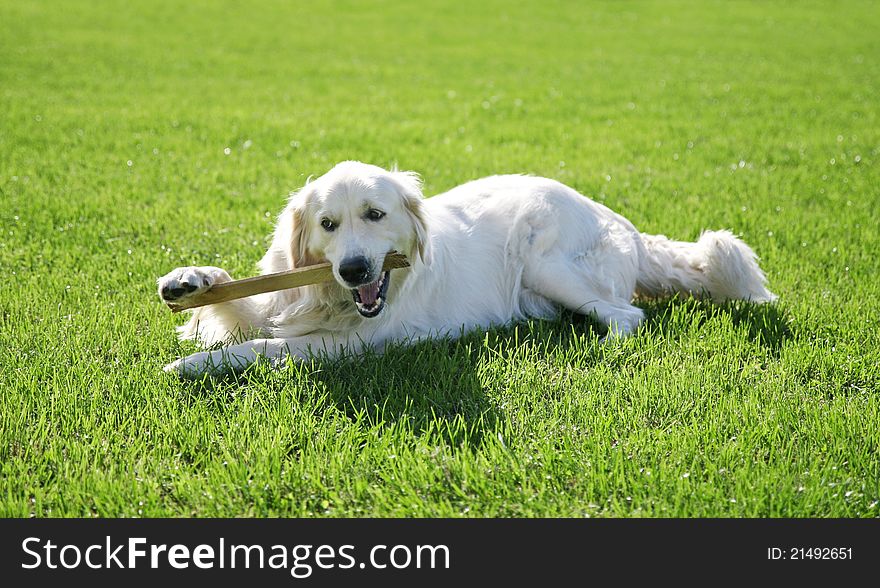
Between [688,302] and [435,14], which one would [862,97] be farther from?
[435,14]

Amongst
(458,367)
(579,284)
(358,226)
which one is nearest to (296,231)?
(358,226)

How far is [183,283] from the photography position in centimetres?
473

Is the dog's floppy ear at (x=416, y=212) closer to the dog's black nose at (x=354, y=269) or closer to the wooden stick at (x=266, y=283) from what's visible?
the wooden stick at (x=266, y=283)

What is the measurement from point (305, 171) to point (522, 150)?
110 inches

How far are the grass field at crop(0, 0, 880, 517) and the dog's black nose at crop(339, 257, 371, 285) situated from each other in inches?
20.7

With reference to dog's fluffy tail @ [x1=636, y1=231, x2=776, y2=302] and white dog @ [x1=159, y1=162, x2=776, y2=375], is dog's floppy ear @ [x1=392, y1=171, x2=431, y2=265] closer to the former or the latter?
white dog @ [x1=159, y1=162, x2=776, y2=375]

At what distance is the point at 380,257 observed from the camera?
4734 millimetres

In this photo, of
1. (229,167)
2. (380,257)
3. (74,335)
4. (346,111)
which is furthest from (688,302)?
(346,111)

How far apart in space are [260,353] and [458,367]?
109cm

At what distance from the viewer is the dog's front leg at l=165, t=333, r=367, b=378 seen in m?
4.58

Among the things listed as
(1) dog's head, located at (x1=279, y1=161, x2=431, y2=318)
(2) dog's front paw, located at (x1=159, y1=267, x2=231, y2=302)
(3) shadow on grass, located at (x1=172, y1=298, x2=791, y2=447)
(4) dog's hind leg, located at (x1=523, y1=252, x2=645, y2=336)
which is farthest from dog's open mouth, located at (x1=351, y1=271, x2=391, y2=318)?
(4) dog's hind leg, located at (x1=523, y1=252, x2=645, y2=336)

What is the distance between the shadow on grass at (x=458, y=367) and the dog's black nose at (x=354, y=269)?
0.51m

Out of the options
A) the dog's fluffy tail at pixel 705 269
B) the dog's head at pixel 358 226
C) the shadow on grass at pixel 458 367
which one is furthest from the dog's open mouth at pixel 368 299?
the dog's fluffy tail at pixel 705 269
